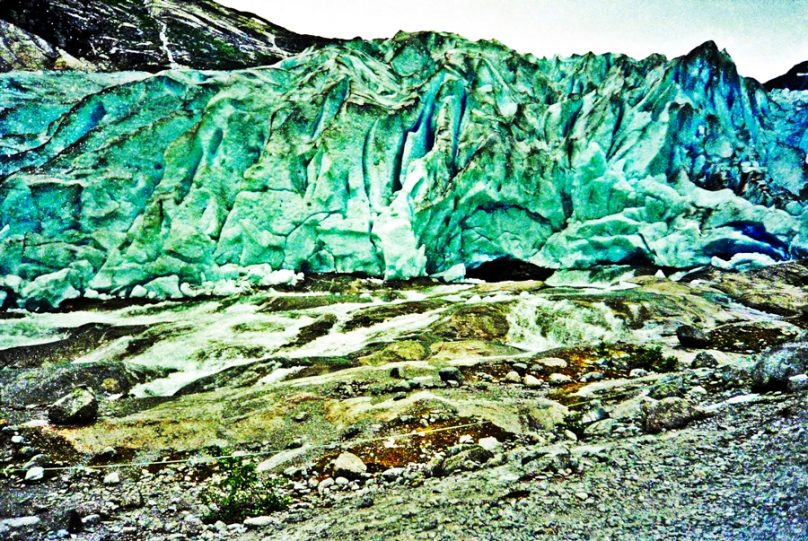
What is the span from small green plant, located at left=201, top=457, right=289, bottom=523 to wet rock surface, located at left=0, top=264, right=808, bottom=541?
95 millimetres

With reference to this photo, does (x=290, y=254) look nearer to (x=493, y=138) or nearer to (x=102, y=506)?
(x=493, y=138)

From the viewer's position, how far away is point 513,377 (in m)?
9.45

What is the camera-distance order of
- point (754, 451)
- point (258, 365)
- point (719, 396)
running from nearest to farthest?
point (754, 451)
point (719, 396)
point (258, 365)

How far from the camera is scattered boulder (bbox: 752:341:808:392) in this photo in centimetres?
691

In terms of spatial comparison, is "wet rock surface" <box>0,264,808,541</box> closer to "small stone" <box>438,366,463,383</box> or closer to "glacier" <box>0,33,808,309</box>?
"small stone" <box>438,366,463,383</box>

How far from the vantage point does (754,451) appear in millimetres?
5234

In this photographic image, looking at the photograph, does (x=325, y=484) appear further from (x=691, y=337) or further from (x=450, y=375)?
(x=691, y=337)

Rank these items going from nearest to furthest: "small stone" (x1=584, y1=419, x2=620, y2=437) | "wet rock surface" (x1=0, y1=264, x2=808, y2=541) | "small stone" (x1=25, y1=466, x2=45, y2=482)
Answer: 1. "wet rock surface" (x1=0, y1=264, x2=808, y2=541)
2. "small stone" (x1=25, y1=466, x2=45, y2=482)
3. "small stone" (x1=584, y1=419, x2=620, y2=437)

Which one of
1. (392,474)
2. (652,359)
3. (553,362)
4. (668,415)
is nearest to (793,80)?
(652,359)

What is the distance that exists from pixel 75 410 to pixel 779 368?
9.77 m

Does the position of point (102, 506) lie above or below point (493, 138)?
below

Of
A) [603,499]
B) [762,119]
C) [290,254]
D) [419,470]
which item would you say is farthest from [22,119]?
[762,119]

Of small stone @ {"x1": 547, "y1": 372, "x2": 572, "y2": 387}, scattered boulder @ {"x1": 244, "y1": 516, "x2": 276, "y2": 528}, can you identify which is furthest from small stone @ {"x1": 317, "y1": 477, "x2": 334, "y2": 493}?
small stone @ {"x1": 547, "y1": 372, "x2": 572, "y2": 387}

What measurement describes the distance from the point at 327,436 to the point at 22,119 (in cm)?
2196
